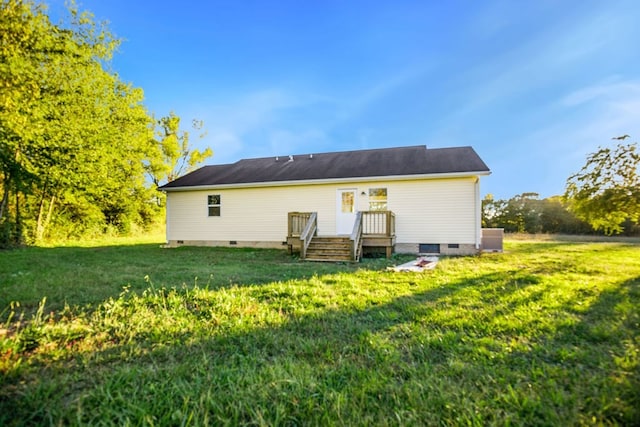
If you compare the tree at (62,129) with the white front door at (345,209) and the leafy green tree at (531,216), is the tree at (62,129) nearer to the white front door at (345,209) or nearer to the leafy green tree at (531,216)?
the white front door at (345,209)

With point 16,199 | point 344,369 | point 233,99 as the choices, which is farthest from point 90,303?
point 233,99

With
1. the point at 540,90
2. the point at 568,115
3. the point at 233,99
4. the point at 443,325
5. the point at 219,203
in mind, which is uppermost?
the point at 233,99

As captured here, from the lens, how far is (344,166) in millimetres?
12164

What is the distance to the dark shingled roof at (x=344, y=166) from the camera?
10.4 m

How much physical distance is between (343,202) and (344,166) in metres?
1.90

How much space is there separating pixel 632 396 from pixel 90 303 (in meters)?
5.52

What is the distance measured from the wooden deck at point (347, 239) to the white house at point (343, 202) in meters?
0.04

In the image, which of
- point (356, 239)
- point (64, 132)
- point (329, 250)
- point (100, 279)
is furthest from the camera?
point (64, 132)

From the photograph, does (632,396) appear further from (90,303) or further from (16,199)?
(16,199)

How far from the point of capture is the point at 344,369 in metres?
2.19

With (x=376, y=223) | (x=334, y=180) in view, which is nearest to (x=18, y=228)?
(x=334, y=180)

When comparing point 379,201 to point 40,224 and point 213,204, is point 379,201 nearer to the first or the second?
point 213,204

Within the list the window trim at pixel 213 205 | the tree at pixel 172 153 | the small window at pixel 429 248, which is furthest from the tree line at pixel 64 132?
the small window at pixel 429 248

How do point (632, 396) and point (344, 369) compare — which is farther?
point (344, 369)
